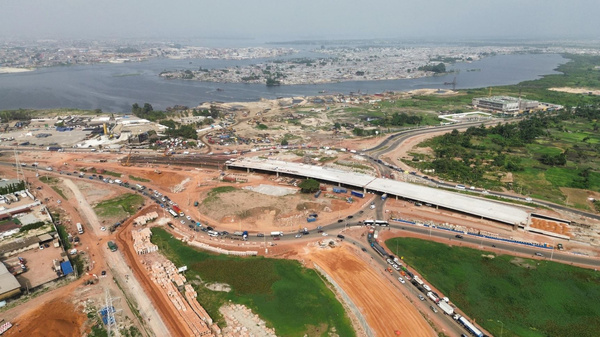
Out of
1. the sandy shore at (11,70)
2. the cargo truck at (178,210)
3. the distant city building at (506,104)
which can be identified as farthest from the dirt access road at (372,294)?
the sandy shore at (11,70)

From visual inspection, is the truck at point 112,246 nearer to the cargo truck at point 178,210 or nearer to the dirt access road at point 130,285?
the dirt access road at point 130,285

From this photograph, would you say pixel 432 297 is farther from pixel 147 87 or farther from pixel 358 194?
pixel 147 87

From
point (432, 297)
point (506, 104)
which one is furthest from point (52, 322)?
point (506, 104)

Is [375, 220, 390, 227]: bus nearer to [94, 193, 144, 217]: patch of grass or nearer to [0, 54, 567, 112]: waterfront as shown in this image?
[94, 193, 144, 217]: patch of grass

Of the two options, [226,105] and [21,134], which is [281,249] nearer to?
[21,134]

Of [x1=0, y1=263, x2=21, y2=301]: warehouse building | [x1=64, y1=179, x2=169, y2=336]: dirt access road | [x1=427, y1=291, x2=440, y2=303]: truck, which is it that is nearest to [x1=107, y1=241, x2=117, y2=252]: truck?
[x1=64, y1=179, x2=169, y2=336]: dirt access road

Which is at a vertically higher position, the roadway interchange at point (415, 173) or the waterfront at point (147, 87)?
the waterfront at point (147, 87)
